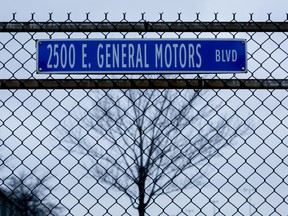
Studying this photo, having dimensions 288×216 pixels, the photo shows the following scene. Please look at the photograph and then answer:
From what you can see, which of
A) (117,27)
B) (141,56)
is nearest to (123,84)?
(141,56)

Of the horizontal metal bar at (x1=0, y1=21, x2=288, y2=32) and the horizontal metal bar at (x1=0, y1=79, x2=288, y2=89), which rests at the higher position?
the horizontal metal bar at (x1=0, y1=21, x2=288, y2=32)

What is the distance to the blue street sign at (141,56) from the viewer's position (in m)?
3.70

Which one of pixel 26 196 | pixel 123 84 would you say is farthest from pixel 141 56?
pixel 26 196

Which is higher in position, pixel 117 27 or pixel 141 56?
pixel 117 27

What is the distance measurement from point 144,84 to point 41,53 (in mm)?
627

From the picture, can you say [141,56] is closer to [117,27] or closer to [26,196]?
[117,27]

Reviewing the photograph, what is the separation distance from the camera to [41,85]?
3.75 metres

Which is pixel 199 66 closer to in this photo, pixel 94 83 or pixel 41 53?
pixel 94 83

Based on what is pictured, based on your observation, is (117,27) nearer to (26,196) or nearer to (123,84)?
(123,84)

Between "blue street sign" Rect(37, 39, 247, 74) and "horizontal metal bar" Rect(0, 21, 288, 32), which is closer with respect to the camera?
"blue street sign" Rect(37, 39, 247, 74)

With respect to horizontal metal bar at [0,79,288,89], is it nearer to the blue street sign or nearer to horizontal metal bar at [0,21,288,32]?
the blue street sign

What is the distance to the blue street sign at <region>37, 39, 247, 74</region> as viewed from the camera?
12.1 ft

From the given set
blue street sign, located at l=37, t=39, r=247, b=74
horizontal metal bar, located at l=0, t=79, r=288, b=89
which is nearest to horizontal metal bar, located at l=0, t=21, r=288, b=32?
blue street sign, located at l=37, t=39, r=247, b=74

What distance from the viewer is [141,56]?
3711mm
